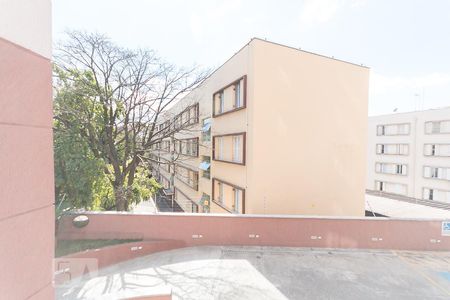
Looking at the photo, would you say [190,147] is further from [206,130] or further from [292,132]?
[292,132]

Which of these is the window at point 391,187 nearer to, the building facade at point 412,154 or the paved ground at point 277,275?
the building facade at point 412,154

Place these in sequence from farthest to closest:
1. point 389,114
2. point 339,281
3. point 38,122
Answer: point 389,114 → point 339,281 → point 38,122

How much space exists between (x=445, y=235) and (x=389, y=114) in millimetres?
32467

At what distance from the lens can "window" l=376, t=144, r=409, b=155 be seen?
35.0 meters

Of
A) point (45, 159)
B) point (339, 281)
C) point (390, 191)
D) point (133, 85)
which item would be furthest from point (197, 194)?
point (390, 191)

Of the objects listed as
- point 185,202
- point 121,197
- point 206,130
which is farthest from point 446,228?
point 185,202

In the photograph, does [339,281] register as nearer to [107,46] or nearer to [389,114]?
[107,46]

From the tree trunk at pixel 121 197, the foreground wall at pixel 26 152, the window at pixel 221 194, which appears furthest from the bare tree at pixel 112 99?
the foreground wall at pixel 26 152

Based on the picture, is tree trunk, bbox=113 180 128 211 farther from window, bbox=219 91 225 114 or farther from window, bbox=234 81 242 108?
window, bbox=234 81 242 108

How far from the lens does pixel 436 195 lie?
3139 cm

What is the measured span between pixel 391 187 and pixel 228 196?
3392 cm

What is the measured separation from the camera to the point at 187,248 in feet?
33.1

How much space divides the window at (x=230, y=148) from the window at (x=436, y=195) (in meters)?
31.4

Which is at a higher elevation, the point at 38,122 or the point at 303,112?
the point at 303,112
